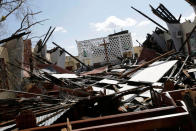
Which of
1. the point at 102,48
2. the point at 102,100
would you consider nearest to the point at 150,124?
the point at 102,100

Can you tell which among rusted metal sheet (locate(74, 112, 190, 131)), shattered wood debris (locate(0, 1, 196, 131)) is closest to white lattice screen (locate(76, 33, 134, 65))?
shattered wood debris (locate(0, 1, 196, 131))

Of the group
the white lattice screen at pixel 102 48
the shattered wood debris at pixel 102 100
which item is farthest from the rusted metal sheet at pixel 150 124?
the white lattice screen at pixel 102 48

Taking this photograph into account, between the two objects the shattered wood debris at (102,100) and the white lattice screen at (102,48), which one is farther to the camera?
the white lattice screen at (102,48)

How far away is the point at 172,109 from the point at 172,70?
563 centimetres

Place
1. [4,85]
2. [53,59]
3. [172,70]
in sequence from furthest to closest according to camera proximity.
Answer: [53,59] < [4,85] < [172,70]

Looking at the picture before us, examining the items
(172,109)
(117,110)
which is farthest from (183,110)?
(117,110)

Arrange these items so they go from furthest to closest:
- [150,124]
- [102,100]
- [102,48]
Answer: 1. [102,48]
2. [102,100]
3. [150,124]

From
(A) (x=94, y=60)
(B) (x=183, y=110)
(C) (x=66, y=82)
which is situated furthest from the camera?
(A) (x=94, y=60)

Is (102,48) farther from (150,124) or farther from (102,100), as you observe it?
(150,124)

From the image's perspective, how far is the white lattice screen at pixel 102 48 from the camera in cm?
2486

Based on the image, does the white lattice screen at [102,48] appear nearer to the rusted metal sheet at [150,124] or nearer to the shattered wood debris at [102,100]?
the shattered wood debris at [102,100]

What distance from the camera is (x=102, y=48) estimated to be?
24906mm

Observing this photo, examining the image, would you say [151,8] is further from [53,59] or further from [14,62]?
[53,59]

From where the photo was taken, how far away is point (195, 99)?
1228 millimetres
